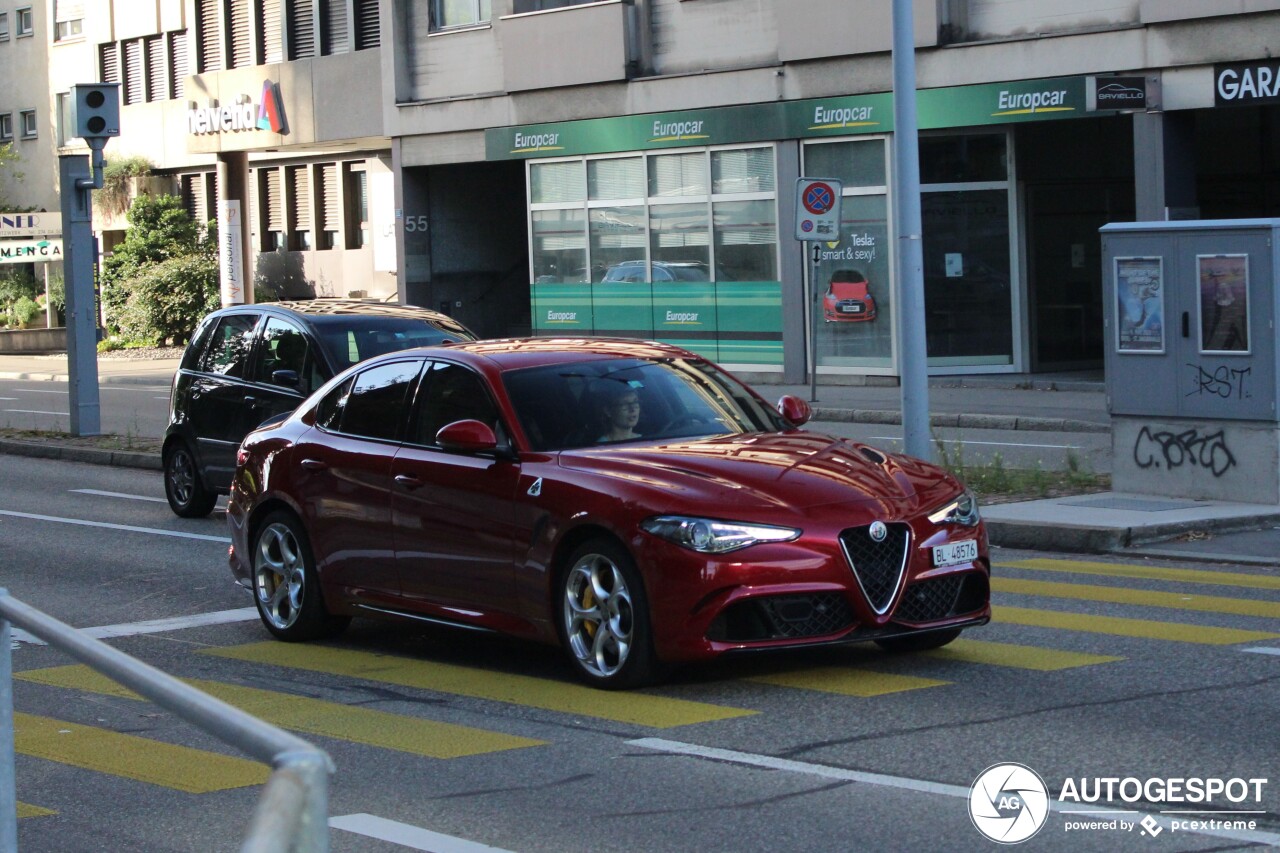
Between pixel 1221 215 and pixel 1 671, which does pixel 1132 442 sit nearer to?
pixel 1 671

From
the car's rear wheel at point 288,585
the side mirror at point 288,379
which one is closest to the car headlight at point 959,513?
the car's rear wheel at point 288,585

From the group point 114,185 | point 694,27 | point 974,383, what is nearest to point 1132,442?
point 974,383

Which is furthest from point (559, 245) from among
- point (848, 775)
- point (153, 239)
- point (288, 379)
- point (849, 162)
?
point (848, 775)

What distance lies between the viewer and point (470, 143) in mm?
34688

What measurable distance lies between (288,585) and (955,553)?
361cm

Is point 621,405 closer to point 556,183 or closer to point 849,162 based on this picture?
point 849,162

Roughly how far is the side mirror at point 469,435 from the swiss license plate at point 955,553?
2.03 metres

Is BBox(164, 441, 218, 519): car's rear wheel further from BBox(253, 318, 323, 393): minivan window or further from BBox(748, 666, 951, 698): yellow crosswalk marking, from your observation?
BBox(748, 666, 951, 698): yellow crosswalk marking

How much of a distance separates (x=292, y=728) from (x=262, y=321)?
7.98 metres

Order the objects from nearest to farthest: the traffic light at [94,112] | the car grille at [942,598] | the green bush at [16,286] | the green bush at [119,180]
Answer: the car grille at [942,598]
the traffic light at [94,112]
the green bush at [119,180]
the green bush at [16,286]

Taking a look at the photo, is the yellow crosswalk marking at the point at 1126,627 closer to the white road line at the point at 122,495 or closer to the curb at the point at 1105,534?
the curb at the point at 1105,534

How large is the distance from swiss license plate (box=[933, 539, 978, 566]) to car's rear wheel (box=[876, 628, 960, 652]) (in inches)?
17.7

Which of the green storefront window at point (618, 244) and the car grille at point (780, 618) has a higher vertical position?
the green storefront window at point (618, 244)

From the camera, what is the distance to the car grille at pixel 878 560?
7668 millimetres
